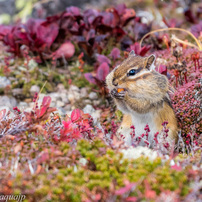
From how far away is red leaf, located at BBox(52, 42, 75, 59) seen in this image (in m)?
6.13

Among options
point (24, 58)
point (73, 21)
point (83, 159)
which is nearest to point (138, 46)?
point (73, 21)

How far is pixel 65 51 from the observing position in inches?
242

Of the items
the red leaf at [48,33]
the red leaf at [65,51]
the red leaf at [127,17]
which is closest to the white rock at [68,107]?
the red leaf at [65,51]

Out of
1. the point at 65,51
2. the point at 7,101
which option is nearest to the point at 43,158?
the point at 7,101

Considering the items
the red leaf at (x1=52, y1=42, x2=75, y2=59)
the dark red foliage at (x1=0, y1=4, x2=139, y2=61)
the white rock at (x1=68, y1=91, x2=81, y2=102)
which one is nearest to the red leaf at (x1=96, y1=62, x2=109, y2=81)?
the white rock at (x1=68, y1=91, x2=81, y2=102)

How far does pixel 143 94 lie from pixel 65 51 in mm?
2609

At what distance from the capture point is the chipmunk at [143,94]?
407 centimetres

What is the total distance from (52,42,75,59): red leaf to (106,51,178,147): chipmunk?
202cm

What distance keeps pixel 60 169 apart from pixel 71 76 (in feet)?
11.6

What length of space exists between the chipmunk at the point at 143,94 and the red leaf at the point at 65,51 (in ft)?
→ 6.63

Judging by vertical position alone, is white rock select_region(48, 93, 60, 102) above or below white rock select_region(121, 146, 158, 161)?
below

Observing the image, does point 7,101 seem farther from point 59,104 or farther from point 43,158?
point 43,158

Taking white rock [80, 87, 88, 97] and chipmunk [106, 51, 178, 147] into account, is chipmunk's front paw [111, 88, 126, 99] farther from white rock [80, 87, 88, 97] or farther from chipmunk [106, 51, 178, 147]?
white rock [80, 87, 88, 97]

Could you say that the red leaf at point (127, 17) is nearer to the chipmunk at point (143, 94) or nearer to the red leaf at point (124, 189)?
the chipmunk at point (143, 94)
